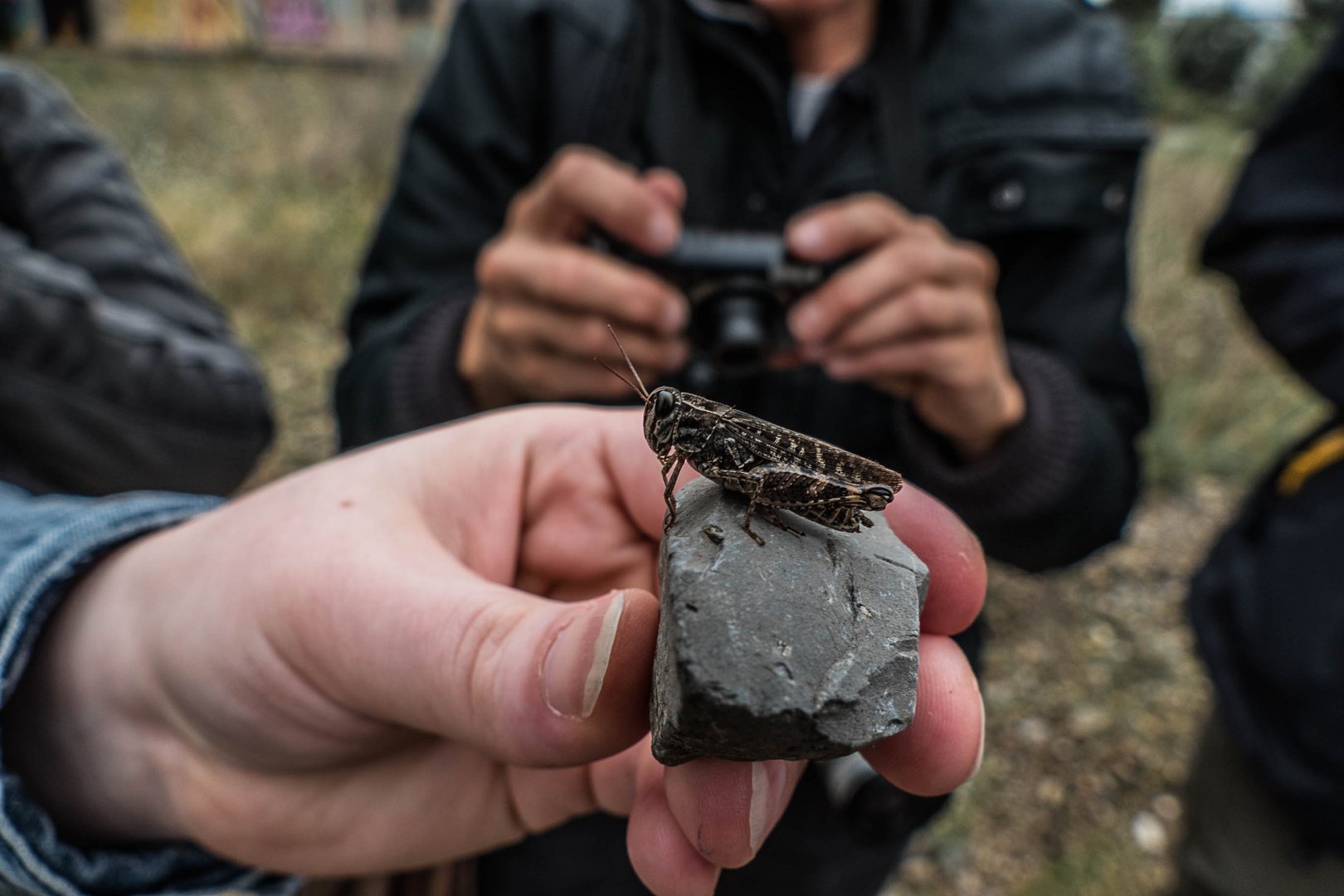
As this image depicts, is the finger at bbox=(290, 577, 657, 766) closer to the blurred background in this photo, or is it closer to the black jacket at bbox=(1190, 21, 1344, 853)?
the black jacket at bbox=(1190, 21, 1344, 853)

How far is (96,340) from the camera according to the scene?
3.31 meters

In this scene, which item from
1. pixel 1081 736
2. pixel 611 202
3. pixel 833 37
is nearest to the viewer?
pixel 611 202

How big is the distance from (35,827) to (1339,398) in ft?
14.2

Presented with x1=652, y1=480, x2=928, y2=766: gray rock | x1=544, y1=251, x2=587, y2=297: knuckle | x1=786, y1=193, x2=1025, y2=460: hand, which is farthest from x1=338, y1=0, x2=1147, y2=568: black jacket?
x1=652, y1=480, x2=928, y2=766: gray rock

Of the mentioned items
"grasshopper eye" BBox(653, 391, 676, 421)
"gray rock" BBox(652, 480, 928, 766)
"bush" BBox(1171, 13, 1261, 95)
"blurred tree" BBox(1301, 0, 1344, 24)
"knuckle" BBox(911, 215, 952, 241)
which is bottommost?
"bush" BBox(1171, 13, 1261, 95)

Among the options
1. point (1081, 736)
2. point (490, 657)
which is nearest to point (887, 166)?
point (490, 657)

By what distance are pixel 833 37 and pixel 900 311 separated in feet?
4.60

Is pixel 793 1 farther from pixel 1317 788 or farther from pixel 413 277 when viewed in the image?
pixel 1317 788

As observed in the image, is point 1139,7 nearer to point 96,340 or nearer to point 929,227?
point 929,227

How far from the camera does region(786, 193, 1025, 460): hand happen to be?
3033mm

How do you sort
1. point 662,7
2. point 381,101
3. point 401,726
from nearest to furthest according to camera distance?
point 401,726 < point 662,7 < point 381,101

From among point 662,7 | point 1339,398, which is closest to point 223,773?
point 662,7

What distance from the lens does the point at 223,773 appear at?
2.08 meters

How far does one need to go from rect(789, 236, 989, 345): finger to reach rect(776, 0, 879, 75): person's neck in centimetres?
112
